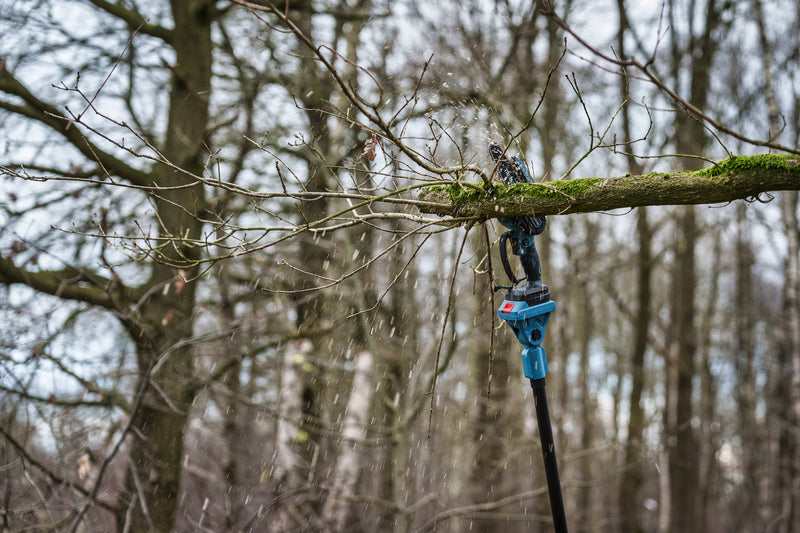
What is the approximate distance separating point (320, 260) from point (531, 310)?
12.9 ft

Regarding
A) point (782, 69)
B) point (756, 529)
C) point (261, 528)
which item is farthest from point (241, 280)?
point (756, 529)

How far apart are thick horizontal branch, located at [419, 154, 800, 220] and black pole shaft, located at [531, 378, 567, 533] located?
2.03 feet

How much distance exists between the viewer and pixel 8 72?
340 cm

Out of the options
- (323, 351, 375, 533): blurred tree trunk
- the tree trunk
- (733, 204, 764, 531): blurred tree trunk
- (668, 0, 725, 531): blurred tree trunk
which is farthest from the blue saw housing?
(733, 204, 764, 531): blurred tree trunk

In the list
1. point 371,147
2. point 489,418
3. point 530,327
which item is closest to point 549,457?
point 530,327

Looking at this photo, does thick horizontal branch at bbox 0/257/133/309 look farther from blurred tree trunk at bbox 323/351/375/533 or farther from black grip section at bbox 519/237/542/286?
black grip section at bbox 519/237/542/286

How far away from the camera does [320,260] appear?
555cm

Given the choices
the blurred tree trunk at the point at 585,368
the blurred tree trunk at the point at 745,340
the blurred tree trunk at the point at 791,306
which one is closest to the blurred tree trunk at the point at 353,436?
the blurred tree trunk at the point at 585,368

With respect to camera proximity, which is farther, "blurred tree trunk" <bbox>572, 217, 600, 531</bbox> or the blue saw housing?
"blurred tree trunk" <bbox>572, 217, 600, 531</bbox>

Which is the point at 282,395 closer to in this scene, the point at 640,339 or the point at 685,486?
the point at 640,339

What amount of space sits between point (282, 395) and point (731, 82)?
8441mm

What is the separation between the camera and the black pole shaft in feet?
5.84

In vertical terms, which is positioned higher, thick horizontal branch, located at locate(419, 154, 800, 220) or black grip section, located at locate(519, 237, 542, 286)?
thick horizontal branch, located at locate(419, 154, 800, 220)

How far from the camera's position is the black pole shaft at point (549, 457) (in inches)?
70.1
